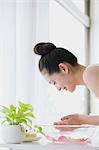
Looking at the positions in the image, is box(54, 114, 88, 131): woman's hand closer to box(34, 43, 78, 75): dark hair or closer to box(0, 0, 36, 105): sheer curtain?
box(34, 43, 78, 75): dark hair

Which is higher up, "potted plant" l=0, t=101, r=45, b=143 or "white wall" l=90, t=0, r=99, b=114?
"white wall" l=90, t=0, r=99, b=114

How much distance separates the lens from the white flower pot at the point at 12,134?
5.80ft

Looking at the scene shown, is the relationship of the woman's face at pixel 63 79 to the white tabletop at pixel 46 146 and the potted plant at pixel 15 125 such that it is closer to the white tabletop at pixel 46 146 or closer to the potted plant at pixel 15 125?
the potted plant at pixel 15 125

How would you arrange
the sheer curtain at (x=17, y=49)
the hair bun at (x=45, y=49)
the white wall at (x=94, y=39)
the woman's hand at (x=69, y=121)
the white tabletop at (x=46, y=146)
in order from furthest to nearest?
the white wall at (x=94, y=39), the sheer curtain at (x=17, y=49), the hair bun at (x=45, y=49), the woman's hand at (x=69, y=121), the white tabletop at (x=46, y=146)

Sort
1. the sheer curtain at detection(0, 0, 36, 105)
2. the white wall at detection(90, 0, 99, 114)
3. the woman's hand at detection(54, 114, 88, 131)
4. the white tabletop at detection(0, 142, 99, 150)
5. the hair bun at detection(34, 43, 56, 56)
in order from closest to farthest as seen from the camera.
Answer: the white tabletop at detection(0, 142, 99, 150), the woman's hand at detection(54, 114, 88, 131), the hair bun at detection(34, 43, 56, 56), the sheer curtain at detection(0, 0, 36, 105), the white wall at detection(90, 0, 99, 114)

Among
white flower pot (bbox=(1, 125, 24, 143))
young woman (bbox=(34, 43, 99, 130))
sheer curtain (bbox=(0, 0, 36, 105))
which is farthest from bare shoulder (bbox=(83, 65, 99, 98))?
sheer curtain (bbox=(0, 0, 36, 105))

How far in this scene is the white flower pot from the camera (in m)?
1.77

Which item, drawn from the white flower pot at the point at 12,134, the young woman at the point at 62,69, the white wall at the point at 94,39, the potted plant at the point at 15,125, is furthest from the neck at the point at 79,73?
the white wall at the point at 94,39

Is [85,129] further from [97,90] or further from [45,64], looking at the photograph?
[45,64]

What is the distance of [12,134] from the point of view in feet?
5.80

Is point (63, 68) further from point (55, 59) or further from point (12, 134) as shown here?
point (12, 134)

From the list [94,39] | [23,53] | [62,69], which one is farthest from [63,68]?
[94,39]

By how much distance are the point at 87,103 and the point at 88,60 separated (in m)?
0.49

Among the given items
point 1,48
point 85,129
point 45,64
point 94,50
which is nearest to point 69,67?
point 45,64
